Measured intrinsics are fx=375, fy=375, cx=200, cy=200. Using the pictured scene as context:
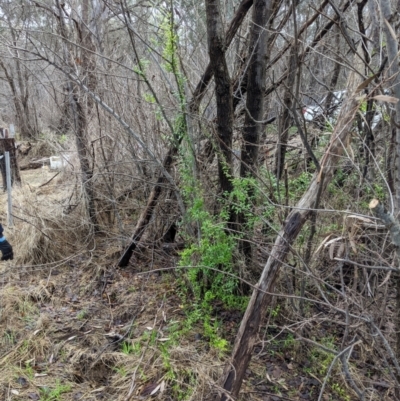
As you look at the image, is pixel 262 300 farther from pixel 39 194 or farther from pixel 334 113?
pixel 39 194

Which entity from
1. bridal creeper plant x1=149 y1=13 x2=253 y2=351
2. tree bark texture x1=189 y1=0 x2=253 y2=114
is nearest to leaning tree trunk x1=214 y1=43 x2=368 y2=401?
bridal creeper plant x1=149 y1=13 x2=253 y2=351

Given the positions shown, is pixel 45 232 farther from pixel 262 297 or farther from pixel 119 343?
pixel 262 297

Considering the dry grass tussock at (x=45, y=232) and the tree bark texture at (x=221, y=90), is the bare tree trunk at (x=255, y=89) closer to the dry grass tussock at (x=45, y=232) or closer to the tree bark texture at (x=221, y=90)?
the tree bark texture at (x=221, y=90)

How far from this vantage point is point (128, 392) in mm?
2756

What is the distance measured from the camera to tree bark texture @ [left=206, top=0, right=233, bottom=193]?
9.49 ft

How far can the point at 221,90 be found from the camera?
3.10 metres

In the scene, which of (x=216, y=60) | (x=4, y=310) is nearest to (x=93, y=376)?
(x=4, y=310)

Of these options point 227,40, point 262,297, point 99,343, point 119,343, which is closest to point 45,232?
point 99,343

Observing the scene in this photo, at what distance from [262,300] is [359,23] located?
2.00 m

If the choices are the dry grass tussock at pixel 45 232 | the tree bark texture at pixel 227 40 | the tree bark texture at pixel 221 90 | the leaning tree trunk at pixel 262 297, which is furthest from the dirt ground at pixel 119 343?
the tree bark texture at pixel 227 40

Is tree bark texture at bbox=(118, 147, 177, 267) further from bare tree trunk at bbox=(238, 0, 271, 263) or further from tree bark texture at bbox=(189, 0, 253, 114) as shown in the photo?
bare tree trunk at bbox=(238, 0, 271, 263)

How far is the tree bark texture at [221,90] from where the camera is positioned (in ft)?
9.49

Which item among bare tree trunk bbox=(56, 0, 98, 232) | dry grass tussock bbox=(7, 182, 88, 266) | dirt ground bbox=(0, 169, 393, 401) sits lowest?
dirt ground bbox=(0, 169, 393, 401)

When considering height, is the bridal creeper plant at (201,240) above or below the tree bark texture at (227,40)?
below
